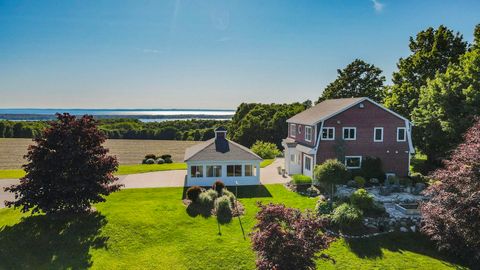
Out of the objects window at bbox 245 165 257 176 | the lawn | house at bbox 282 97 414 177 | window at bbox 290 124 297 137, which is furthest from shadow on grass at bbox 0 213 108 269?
window at bbox 290 124 297 137

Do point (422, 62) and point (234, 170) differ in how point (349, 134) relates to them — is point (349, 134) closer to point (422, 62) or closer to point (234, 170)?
point (234, 170)

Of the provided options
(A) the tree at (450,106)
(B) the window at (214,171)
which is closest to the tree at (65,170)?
(B) the window at (214,171)

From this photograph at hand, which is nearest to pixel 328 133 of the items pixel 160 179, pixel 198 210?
pixel 198 210

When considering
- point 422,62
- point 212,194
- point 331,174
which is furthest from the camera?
point 422,62

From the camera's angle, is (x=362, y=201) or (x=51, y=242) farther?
(x=362, y=201)

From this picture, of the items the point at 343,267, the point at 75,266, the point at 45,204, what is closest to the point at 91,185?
the point at 45,204

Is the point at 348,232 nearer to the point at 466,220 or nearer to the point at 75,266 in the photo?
the point at 466,220
